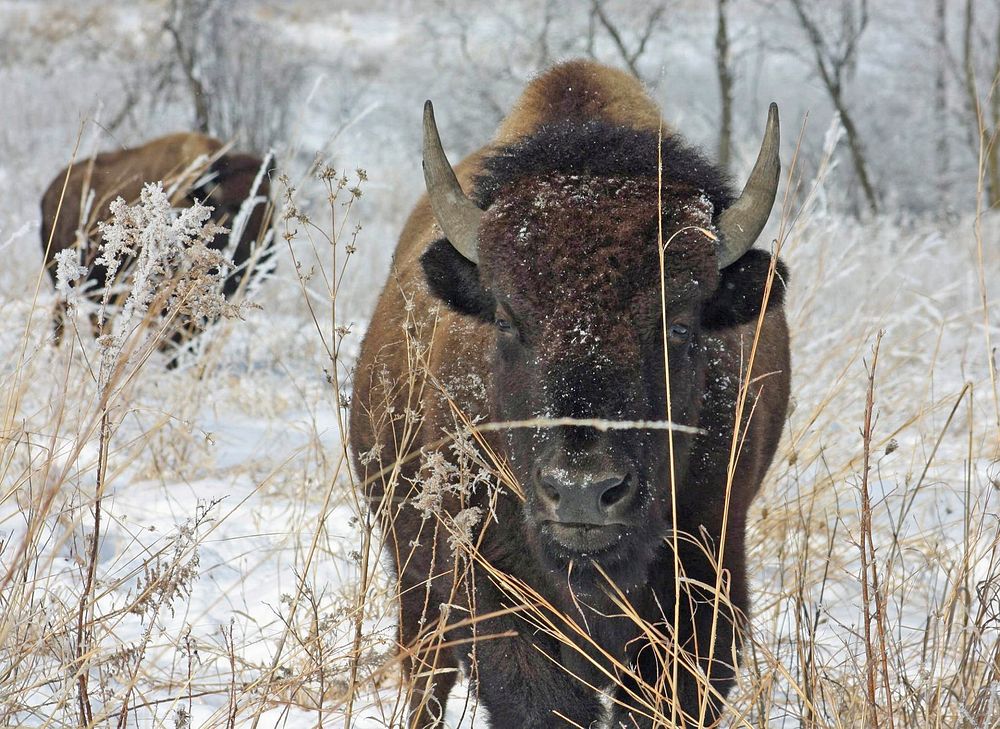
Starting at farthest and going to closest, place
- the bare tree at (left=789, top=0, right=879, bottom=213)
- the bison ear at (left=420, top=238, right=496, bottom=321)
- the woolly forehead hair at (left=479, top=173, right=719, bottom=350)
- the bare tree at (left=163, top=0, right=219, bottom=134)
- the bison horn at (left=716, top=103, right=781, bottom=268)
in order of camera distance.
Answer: the bare tree at (left=789, top=0, right=879, bottom=213) → the bare tree at (left=163, top=0, right=219, bottom=134) → the bison ear at (left=420, top=238, right=496, bottom=321) → the bison horn at (left=716, top=103, right=781, bottom=268) → the woolly forehead hair at (left=479, top=173, right=719, bottom=350)

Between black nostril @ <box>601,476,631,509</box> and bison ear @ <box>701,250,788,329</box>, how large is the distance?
35.1 inches

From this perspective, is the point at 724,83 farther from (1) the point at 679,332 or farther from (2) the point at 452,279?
(1) the point at 679,332

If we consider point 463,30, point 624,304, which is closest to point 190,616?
point 624,304

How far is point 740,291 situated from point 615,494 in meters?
1.04

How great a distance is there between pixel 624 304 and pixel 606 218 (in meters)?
0.29

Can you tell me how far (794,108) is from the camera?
111 ft

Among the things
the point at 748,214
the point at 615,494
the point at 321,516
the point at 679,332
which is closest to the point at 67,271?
the point at 321,516

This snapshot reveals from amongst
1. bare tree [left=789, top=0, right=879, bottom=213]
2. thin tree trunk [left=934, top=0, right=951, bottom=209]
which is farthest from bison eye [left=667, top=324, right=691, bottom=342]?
thin tree trunk [left=934, top=0, right=951, bottom=209]

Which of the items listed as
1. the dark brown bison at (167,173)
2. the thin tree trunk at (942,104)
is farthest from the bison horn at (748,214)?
the thin tree trunk at (942,104)

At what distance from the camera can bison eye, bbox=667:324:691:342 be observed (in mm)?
3014

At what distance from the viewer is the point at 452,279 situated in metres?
3.38

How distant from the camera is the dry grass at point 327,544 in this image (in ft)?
8.19

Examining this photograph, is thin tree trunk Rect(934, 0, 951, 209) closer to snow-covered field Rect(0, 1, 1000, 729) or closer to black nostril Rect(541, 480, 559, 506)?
snow-covered field Rect(0, 1, 1000, 729)

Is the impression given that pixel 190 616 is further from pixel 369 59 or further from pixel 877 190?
pixel 369 59
